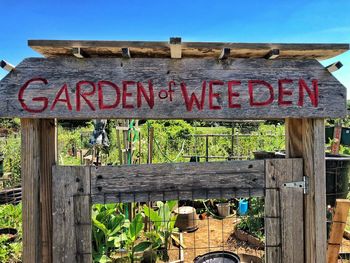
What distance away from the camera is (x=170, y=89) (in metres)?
1.76

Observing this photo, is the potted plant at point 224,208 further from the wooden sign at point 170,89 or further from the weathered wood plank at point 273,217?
the wooden sign at point 170,89

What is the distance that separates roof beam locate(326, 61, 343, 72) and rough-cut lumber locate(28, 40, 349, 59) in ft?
0.26

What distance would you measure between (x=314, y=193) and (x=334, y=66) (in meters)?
0.74

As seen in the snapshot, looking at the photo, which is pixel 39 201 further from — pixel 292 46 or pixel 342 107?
pixel 342 107

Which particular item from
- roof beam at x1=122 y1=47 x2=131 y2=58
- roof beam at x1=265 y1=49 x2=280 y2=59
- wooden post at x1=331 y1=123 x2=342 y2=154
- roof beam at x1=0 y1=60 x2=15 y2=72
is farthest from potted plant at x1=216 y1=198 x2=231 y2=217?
roof beam at x1=0 y1=60 x2=15 y2=72

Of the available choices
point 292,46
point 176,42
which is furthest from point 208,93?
point 292,46

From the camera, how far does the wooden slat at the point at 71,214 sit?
71.2 inches

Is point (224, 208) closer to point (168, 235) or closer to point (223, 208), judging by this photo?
point (223, 208)

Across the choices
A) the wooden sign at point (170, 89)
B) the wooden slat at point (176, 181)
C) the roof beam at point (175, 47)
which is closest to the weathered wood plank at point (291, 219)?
the wooden slat at point (176, 181)

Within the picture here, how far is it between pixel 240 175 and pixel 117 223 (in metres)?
3.36

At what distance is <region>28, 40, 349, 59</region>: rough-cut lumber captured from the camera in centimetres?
164

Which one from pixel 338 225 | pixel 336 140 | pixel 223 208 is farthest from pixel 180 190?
pixel 223 208

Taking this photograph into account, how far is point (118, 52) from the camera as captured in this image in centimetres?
177

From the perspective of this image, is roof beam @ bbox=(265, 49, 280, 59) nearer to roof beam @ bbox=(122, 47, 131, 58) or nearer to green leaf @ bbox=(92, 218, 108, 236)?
roof beam @ bbox=(122, 47, 131, 58)
